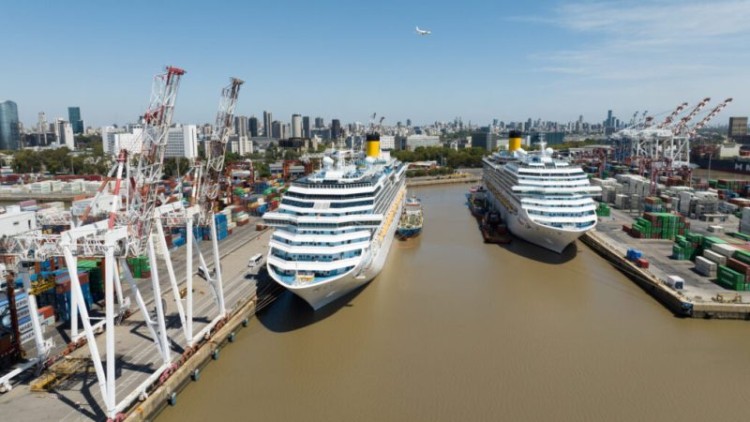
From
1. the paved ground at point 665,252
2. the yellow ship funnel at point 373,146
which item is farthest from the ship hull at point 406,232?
the paved ground at point 665,252

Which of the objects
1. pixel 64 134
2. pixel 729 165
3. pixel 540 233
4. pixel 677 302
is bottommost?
pixel 677 302

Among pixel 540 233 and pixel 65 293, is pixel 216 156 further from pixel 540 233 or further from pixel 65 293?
pixel 540 233

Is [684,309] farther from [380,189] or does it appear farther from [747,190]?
[747,190]

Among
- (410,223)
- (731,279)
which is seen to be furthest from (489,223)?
(731,279)

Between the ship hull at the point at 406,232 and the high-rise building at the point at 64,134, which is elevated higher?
the high-rise building at the point at 64,134

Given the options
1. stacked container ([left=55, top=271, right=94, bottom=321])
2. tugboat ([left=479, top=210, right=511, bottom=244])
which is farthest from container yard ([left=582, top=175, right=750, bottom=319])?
stacked container ([left=55, top=271, right=94, bottom=321])

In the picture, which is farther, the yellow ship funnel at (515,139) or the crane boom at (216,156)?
the yellow ship funnel at (515,139)

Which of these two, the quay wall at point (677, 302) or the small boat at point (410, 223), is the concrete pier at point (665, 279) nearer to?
the quay wall at point (677, 302)
